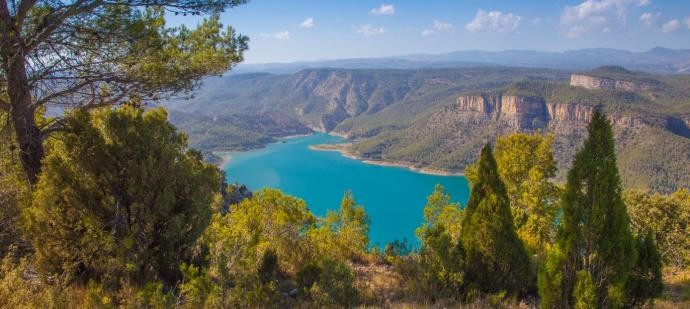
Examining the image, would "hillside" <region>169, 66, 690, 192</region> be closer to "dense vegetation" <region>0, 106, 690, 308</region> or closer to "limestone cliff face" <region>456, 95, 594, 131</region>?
"limestone cliff face" <region>456, 95, 594, 131</region>

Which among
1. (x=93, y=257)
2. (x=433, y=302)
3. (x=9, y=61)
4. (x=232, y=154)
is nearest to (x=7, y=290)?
(x=93, y=257)

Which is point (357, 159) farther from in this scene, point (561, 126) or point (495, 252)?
point (495, 252)

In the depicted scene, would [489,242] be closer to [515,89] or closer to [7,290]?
[7,290]

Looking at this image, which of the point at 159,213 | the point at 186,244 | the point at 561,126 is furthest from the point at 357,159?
the point at 159,213

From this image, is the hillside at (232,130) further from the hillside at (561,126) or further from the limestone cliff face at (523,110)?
the limestone cliff face at (523,110)

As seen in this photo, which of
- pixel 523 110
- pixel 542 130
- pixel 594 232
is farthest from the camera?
pixel 523 110

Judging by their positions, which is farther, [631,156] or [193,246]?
[631,156]
